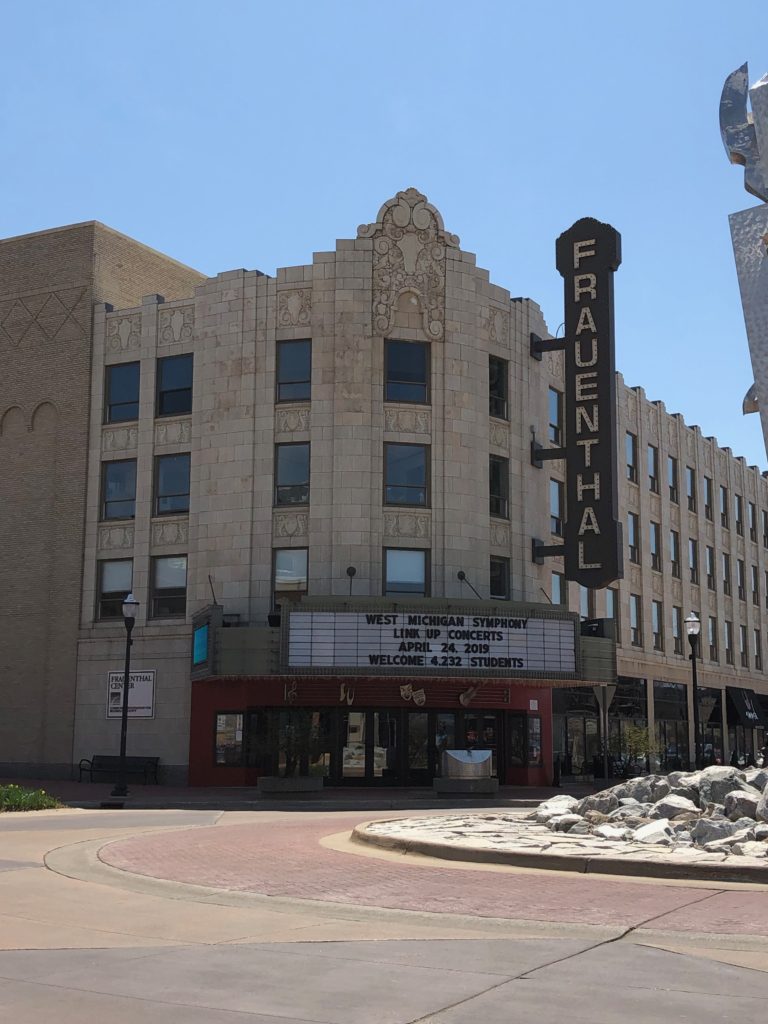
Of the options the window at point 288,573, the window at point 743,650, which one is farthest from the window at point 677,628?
the window at point 288,573

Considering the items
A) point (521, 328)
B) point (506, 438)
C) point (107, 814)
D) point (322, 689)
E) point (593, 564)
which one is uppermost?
point (521, 328)

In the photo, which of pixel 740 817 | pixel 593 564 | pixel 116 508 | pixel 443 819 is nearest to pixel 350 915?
pixel 740 817

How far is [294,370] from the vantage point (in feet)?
145

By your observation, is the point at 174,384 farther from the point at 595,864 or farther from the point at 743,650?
the point at 743,650

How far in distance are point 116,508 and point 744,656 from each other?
39327mm

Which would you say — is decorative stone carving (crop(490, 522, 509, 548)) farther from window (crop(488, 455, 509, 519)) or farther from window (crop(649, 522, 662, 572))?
window (crop(649, 522, 662, 572))

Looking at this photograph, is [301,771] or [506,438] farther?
[506,438]

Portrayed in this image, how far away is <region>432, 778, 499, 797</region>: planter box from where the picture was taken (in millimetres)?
35562

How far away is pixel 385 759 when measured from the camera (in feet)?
137

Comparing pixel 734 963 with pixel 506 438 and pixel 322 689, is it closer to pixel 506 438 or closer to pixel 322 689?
pixel 322 689

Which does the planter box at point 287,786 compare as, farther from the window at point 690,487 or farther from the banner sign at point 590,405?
the window at point 690,487

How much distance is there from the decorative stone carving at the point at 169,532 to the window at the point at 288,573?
4177mm

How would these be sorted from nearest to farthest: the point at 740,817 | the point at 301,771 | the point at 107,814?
the point at 740,817
the point at 107,814
the point at 301,771

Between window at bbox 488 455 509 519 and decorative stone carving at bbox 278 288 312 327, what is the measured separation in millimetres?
8614
